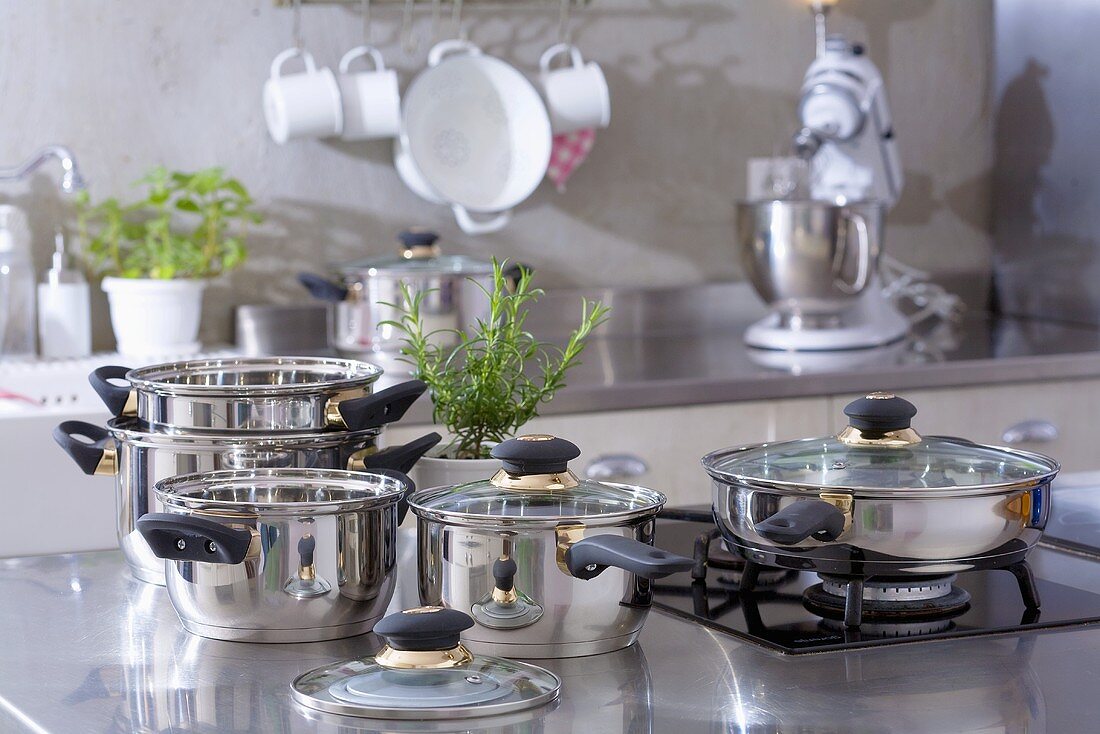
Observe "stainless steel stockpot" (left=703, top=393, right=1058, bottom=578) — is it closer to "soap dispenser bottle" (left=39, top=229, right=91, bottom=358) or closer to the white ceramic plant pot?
the white ceramic plant pot

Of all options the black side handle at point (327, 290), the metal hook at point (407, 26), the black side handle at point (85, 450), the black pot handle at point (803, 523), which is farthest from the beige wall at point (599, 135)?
the black pot handle at point (803, 523)

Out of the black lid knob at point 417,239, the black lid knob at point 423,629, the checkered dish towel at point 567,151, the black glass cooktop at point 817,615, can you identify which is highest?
the checkered dish towel at point 567,151

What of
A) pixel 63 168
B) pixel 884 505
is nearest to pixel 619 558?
pixel 884 505

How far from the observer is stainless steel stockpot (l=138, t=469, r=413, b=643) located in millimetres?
773

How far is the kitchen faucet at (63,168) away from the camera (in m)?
2.26

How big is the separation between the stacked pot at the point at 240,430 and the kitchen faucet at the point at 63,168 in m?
1.41

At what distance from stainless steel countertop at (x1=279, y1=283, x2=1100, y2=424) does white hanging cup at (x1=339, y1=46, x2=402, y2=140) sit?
1.16ft

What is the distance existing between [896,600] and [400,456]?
319 mm

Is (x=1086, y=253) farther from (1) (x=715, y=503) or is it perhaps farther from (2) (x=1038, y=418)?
(1) (x=715, y=503)

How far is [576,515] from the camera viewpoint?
2.47 feet

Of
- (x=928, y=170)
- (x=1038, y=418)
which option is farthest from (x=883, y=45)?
(x=1038, y=418)

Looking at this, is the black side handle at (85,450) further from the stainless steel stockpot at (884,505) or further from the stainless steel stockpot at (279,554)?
the stainless steel stockpot at (884,505)

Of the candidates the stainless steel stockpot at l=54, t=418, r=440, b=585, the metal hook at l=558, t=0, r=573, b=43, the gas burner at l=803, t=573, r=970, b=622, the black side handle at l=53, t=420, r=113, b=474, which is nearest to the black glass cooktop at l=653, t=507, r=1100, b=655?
the gas burner at l=803, t=573, r=970, b=622

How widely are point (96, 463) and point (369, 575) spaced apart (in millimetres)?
261
